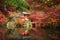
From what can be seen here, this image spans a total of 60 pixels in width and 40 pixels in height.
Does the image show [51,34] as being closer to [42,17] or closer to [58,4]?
[42,17]

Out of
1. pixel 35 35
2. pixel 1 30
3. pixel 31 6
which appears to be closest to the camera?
pixel 35 35

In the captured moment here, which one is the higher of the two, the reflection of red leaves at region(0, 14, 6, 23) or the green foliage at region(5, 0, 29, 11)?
the green foliage at region(5, 0, 29, 11)

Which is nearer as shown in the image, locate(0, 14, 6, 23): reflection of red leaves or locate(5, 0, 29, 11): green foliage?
locate(0, 14, 6, 23): reflection of red leaves

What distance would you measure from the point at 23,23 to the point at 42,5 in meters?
1.20

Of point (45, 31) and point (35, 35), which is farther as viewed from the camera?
A: point (45, 31)

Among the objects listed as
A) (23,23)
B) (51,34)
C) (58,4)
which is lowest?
(51,34)

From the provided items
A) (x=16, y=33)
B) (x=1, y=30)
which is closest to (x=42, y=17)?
(x=16, y=33)

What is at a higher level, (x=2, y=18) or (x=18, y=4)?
(x=18, y=4)

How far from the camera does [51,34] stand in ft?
24.9

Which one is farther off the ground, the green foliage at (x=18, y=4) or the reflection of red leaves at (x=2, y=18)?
the green foliage at (x=18, y=4)

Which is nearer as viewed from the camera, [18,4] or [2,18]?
[2,18]

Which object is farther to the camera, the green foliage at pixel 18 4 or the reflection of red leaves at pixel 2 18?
the green foliage at pixel 18 4

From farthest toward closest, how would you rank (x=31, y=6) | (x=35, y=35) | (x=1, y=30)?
(x=31, y=6)
(x=1, y=30)
(x=35, y=35)

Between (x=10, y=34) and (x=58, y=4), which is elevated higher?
(x=58, y=4)
